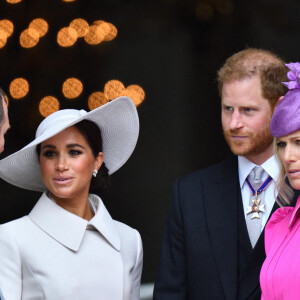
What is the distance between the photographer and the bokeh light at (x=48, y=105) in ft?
15.4

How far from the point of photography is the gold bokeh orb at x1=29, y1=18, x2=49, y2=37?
4.61m

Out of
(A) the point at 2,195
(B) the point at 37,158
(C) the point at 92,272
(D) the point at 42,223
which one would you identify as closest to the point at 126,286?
(C) the point at 92,272

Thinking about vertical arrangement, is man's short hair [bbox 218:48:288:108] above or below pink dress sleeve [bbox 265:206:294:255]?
above

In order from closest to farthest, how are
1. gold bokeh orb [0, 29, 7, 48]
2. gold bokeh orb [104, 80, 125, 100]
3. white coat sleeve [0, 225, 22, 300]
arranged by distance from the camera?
white coat sleeve [0, 225, 22, 300] → gold bokeh orb [0, 29, 7, 48] → gold bokeh orb [104, 80, 125, 100]

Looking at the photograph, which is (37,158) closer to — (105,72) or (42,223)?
(42,223)

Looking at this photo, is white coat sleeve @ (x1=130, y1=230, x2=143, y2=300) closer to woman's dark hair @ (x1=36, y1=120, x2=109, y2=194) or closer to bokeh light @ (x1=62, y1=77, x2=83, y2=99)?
woman's dark hair @ (x1=36, y1=120, x2=109, y2=194)

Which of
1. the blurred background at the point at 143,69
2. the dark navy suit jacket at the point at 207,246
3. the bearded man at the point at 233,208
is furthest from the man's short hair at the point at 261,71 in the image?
the blurred background at the point at 143,69

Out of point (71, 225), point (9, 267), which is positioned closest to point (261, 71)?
point (71, 225)

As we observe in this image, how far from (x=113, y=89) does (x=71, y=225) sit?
1659 millimetres

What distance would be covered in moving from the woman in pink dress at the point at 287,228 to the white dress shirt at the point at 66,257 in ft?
2.35

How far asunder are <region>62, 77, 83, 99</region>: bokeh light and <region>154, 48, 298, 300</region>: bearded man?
1.48m

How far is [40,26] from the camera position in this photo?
15.2ft

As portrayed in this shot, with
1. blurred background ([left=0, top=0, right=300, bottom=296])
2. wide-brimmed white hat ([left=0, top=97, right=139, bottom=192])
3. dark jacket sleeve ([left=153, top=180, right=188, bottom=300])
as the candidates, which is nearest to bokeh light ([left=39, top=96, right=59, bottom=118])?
blurred background ([left=0, top=0, right=300, bottom=296])

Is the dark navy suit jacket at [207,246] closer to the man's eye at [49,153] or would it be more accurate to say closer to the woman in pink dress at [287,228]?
the woman in pink dress at [287,228]
